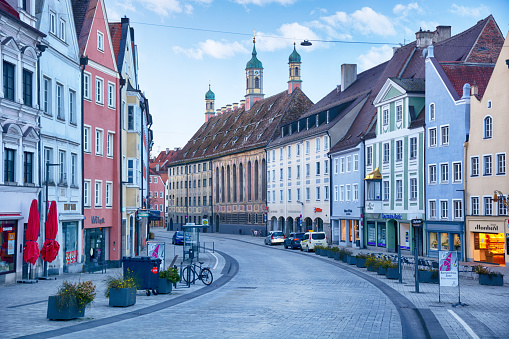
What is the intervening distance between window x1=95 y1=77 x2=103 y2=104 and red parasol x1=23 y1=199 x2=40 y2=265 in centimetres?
1164

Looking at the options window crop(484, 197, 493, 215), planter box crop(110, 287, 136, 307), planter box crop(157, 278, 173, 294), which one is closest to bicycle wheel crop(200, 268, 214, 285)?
planter box crop(157, 278, 173, 294)

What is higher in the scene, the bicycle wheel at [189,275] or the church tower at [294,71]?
the church tower at [294,71]

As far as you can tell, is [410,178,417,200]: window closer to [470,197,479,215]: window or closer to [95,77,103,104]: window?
[470,197,479,215]: window

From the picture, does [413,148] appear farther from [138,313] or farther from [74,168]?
[138,313]

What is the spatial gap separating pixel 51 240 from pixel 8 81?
6715 millimetres

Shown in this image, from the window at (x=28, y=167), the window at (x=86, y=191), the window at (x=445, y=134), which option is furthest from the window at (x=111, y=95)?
the window at (x=445, y=134)

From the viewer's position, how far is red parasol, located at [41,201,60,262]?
95.2ft

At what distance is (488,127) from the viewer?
42.1 m

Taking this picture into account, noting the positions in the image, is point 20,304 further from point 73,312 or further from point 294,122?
point 294,122

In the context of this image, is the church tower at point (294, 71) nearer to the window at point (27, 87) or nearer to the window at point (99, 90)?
the window at point (99, 90)

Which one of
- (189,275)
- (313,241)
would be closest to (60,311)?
(189,275)

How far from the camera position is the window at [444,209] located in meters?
46.3

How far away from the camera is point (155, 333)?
15.7 metres

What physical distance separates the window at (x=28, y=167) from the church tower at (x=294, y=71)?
6670cm
